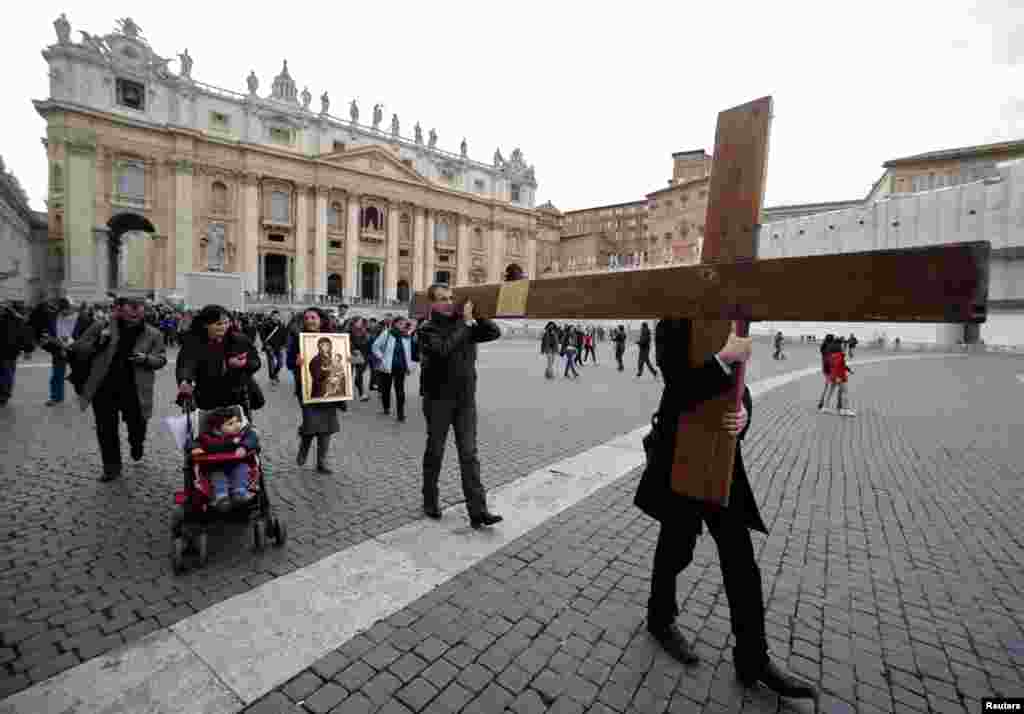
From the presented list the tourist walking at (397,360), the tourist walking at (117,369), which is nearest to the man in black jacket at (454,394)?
the tourist walking at (117,369)

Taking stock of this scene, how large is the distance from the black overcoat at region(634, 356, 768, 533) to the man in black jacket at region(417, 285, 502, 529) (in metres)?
1.78

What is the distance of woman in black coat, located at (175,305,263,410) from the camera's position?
4.02m

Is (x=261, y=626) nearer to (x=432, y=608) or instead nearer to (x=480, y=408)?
(x=432, y=608)

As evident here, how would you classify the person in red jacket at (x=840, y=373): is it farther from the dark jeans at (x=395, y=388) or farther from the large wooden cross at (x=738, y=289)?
the large wooden cross at (x=738, y=289)

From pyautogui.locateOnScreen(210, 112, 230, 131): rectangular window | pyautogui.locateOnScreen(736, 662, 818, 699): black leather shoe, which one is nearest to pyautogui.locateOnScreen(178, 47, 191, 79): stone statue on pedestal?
A: pyautogui.locateOnScreen(210, 112, 230, 131): rectangular window

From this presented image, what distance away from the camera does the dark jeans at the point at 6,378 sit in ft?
26.5

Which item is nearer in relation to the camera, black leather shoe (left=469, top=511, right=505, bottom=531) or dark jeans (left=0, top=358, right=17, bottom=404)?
black leather shoe (left=469, top=511, right=505, bottom=531)

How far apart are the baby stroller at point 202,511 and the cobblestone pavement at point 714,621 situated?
147 cm

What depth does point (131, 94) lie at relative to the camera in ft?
125

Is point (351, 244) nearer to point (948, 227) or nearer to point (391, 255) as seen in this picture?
point (391, 255)

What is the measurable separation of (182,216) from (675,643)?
4889cm

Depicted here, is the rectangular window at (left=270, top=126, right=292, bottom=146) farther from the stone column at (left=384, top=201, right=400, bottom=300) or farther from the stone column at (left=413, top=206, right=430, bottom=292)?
the stone column at (left=413, top=206, right=430, bottom=292)

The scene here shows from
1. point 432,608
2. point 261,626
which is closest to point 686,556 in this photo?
point 432,608

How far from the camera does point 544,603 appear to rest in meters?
2.91
